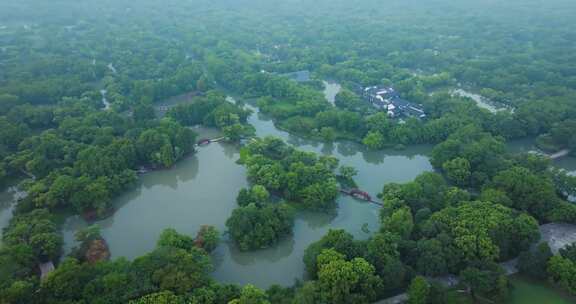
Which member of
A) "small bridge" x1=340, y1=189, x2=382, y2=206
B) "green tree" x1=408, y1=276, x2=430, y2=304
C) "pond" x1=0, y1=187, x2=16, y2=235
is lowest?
"pond" x1=0, y1=187, x2=16, y2=235

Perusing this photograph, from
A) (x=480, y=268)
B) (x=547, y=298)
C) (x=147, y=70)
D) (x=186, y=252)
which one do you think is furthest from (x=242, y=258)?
(x=147, y=70)

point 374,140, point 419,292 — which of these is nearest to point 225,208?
point 419,292

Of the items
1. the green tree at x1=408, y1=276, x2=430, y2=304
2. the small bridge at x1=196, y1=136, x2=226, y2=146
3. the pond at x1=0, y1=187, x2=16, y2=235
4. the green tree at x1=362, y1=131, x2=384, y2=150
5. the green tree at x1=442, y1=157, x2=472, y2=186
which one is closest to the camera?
the green tree at x1=408, y1=276, x2=430, y2=304

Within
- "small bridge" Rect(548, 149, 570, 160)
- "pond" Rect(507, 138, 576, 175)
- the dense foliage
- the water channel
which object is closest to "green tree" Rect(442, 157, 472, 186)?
the dense foliage

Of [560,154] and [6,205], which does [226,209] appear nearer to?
[6,205]

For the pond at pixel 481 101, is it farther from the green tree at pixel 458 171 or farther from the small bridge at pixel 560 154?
the green tree at pixel 458 171

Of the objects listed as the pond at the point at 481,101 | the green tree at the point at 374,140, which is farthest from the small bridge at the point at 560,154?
the green tree at the point at 374,140

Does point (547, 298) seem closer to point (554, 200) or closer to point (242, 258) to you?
point (554, 200)

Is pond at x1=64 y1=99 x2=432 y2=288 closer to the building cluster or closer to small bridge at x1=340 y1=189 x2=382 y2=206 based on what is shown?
small bridge at x1=340 y1=189 x2=382 y2=206
